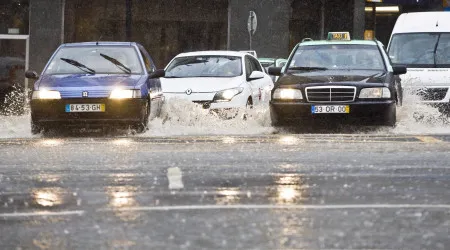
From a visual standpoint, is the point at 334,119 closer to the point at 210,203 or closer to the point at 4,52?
the point at 210,203

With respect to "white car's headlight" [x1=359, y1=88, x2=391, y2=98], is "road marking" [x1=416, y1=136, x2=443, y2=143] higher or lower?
lower

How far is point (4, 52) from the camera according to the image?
3778cm

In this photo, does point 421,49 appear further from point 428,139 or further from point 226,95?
point 428,139

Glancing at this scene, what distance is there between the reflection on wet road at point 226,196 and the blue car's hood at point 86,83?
3220mm

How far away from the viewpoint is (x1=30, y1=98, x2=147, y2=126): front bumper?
58.7ft

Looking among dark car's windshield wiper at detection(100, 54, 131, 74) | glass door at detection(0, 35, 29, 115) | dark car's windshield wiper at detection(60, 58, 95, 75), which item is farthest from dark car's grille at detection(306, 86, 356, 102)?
glass door at detection(0, 35, 29, 115)

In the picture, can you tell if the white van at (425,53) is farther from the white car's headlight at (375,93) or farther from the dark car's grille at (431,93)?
the white car's headlight at (375,93)

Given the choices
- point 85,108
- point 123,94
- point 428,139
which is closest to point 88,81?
point 85,108

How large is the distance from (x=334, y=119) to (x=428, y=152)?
4.86 meters

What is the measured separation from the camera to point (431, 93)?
21266 mm

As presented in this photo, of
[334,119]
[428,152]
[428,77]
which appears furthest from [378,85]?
[428,152]

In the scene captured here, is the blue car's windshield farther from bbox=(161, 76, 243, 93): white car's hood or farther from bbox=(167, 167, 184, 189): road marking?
bbox=(167, 167, 184, 189): road marking

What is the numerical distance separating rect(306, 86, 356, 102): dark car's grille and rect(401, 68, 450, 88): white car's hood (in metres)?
3.36

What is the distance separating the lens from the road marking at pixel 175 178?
32.7 ft
